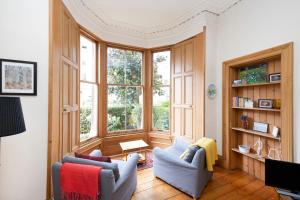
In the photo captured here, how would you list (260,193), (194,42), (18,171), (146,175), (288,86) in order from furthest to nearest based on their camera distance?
(194,42) → (146,175) → (260,193) → (288,86) → (18,171)

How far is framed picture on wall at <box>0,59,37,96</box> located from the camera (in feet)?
5.69

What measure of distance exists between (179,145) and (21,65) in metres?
2.76

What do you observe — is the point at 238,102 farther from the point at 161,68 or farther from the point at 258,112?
the point at 161,68

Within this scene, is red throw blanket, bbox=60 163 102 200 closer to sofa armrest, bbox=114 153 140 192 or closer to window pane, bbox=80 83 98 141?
sofa armrest, bbox=114 153 140 192

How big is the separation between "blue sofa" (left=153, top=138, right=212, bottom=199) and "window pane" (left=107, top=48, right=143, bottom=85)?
2160 millimetres

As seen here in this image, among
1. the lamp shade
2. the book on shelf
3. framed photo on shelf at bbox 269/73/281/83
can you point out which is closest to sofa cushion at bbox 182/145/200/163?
the book on shelf

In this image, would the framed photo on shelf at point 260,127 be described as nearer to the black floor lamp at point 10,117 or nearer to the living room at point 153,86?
the living room at point 153,86

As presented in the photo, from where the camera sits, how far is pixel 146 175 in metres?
3.02

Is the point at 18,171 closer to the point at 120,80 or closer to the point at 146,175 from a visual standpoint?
the point at 146,175

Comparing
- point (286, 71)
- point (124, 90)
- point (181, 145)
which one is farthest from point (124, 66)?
point (286, 71)

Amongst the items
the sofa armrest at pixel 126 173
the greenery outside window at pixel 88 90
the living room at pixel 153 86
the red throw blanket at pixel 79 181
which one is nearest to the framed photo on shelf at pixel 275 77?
the living room at pixel 153 86

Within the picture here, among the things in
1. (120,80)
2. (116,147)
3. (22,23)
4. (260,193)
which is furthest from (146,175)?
(22,23)

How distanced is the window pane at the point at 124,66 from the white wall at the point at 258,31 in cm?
206

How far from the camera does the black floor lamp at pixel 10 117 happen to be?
45.9 inches
